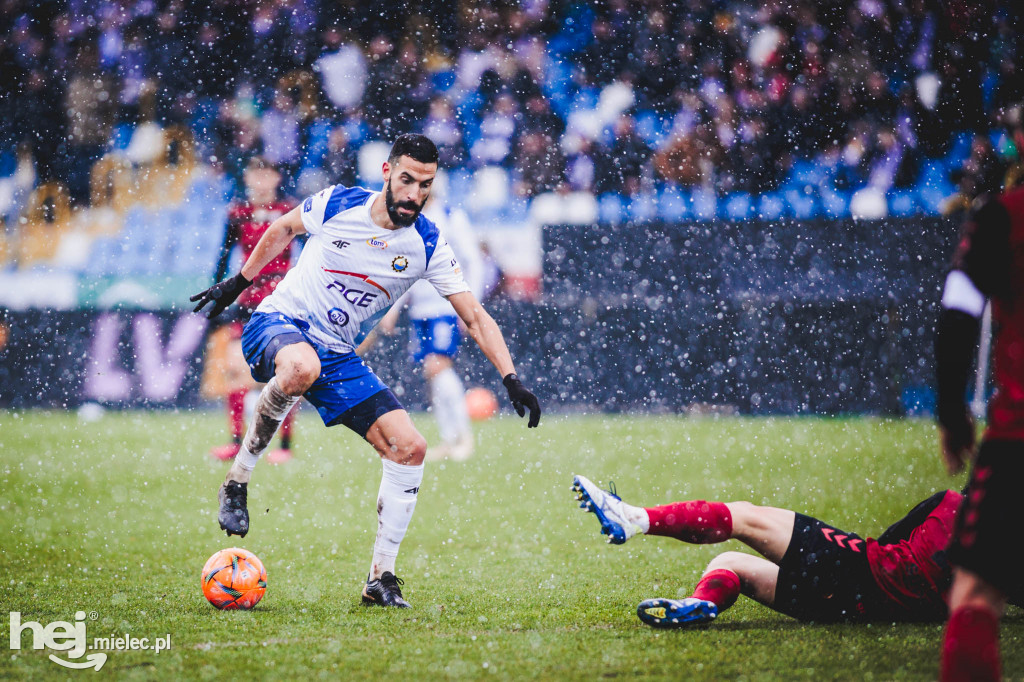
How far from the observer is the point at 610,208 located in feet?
40.5

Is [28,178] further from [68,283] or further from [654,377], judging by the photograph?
[654,377]

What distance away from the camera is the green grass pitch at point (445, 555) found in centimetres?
272

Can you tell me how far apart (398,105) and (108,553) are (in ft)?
33.2

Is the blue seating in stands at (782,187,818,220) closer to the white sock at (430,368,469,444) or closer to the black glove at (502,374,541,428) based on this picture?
Result: the white sock at (430,368,469,444)

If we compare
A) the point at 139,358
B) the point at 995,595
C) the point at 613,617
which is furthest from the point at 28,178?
the point at 995,595

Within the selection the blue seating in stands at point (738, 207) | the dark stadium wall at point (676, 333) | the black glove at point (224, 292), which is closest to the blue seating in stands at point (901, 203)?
the dark stadium wall at point (676, 333)

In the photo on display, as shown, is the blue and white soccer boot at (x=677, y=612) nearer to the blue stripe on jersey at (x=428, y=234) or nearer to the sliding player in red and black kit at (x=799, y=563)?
the sliding player in red and black kit at (x=799, y=563)

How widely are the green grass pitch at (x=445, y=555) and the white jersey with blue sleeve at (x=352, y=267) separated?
1.18 m

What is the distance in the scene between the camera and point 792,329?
11.3 meters

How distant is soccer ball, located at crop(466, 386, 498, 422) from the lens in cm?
1147

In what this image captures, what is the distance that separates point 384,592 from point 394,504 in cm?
36

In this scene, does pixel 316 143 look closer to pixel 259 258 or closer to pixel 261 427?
pixel 259 258

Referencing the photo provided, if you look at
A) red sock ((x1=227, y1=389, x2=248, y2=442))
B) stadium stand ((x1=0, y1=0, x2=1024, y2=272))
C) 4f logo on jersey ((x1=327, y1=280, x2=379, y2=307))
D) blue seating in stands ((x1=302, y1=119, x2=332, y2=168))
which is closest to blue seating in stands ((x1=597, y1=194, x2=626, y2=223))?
stadium stand ((x1=0, y1=0, x2=1024, y2=272))

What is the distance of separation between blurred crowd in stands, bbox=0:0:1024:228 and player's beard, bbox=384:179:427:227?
28.9 feet
